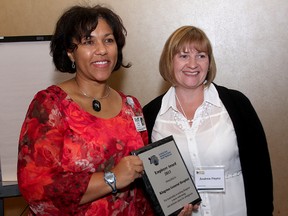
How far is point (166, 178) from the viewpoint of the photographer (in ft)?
6.59

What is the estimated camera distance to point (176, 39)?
2.33 metres

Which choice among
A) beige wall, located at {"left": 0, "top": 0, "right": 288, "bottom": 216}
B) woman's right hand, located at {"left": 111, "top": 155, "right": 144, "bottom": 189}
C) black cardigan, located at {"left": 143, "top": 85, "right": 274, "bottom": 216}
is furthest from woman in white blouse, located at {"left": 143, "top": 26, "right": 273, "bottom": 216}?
beige wall, located at {"left": 0, "top": 0, "right": 288, "bottom": 216}

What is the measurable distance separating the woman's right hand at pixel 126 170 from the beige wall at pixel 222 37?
69.8 inches

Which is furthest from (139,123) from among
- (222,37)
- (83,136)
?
(222,37)

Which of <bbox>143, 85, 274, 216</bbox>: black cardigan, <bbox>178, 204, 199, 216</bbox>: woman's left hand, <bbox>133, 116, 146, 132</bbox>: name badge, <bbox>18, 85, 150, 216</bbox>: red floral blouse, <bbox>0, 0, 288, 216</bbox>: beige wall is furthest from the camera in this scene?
<bbox>0, 0, 288, 216</bbox>: beige wall

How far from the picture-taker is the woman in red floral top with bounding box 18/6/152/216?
173cm

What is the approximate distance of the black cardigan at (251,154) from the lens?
2.30 m

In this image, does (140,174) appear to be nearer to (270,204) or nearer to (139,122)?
(139,122)

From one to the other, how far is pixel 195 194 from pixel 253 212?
0.43m

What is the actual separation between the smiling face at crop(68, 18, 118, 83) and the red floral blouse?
19cm

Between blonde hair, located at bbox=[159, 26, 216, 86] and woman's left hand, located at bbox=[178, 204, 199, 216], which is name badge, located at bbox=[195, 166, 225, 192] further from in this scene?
blonde hair, located at bbox=[159, 26, 216, 86]

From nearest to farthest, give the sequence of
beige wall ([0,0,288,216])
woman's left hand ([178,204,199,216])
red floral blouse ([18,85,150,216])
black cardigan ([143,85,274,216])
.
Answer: red floral blouse ([18,85,150,216]) < woman's left hand ([178,204,199,216]) < black cardigan ([143,85,274,216]) < beige wall ([0,0,288,216])

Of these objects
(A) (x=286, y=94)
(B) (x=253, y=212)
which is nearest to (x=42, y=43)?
(B) (x=253, y=212)

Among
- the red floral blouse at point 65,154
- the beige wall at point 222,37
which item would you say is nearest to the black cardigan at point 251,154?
the red floral blouse at point 65,154
